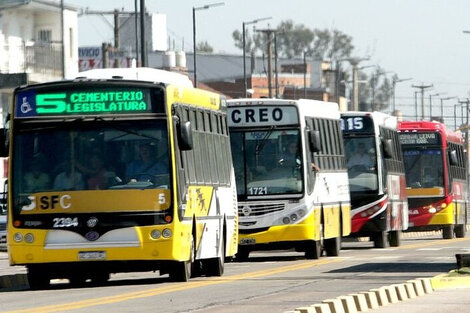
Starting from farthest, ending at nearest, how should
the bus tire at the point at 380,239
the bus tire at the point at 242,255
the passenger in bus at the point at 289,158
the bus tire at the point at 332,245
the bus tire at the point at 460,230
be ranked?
the bus tire at the point at 460,230 < the bus tire at the point at 380,239 < the bus tire at the point at 332,245 < the bus tire at the point at 242,255 < the passenger in bus at the point at 289,158

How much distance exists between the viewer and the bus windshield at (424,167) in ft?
Result: 162

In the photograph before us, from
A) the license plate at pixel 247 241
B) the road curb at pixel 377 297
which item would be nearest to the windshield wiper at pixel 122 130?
the road curb at pixel 377 297

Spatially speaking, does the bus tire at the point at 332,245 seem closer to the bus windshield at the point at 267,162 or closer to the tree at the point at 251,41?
the bus windshield at the point at 267,162

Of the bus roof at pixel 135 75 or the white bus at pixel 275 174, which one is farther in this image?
the white bus at pixel 275 174

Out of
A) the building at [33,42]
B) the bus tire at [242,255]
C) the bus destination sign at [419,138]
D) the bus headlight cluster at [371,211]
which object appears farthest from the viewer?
the building at [33,42]

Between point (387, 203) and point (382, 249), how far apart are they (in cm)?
112

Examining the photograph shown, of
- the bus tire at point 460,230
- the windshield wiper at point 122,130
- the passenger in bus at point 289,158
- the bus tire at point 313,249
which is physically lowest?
the bus tire at point 460,230

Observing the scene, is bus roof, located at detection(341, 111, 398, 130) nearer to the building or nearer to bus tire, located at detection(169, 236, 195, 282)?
bus tire, located at detection(169, 236, 195, 282)

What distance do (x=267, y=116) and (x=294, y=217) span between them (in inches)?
79.4

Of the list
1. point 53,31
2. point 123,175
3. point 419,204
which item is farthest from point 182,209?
point 53,31

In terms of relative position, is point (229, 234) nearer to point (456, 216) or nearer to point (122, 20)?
point (456, 216)

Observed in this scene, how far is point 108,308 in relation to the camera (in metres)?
18.0

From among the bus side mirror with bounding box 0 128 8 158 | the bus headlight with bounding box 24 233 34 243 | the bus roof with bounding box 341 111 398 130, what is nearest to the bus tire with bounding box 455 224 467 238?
the bus roof with bounding box 341 111 398 130

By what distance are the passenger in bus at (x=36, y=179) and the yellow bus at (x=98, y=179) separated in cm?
1
